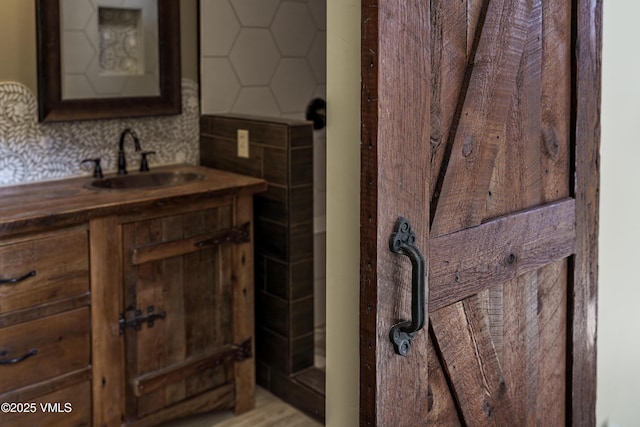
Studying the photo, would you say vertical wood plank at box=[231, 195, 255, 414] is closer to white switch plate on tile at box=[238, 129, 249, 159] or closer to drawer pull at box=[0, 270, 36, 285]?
white switch plate on tile at box=[238, 129, 249, 159]

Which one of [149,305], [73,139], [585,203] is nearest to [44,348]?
[149,305]

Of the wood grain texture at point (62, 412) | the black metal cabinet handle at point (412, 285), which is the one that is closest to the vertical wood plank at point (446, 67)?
the black metal cabinet handle at point (412, 285)

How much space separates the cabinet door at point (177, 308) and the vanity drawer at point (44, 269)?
0.17m

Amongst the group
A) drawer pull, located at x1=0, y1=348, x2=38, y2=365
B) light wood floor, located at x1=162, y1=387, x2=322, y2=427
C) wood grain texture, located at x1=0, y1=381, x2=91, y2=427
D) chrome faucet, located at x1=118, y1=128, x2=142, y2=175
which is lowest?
light wood floor, located at x1=162, y1=387, x2=322, y2=427

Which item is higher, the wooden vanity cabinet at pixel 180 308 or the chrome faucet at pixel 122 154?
the chrome faucet at pixel 122 154

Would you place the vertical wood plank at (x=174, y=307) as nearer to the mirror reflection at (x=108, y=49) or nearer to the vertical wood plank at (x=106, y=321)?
the vertical wood plank at (x=106, y=321)

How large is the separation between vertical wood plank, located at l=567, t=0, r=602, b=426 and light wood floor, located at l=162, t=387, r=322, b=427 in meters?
1.24

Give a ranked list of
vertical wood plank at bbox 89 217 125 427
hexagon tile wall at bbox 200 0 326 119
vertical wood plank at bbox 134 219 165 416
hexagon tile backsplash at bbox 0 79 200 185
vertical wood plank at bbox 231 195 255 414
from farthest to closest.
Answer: hexagon tile wall at bbox 200 0 326 119
vertical wood plank at bbox 231 195 255 414
hexagon tile backsplash at bbox 0 79 200 185
vertical wood plank at bbox 134 219 165 416
vertical wood plank at bbox 89 217 125 427

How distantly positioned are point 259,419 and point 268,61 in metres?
1.62

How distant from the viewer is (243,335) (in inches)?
110

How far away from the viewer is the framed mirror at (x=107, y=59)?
2637mm

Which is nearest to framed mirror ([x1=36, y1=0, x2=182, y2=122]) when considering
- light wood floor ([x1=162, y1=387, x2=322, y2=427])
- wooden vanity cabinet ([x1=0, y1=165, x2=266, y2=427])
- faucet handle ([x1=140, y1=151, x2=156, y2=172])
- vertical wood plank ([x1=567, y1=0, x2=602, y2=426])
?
faucet handle ([x1=140, y1=151, x2=156, y2=172])

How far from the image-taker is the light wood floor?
2789 millimetres

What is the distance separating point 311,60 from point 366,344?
2.52m
